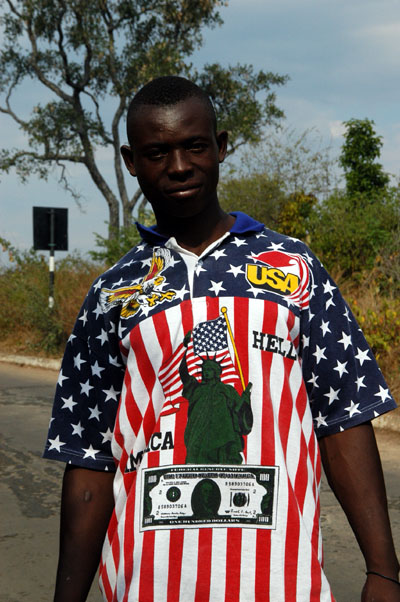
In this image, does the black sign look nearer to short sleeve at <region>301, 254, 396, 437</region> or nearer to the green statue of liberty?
short sleeve at <region>301, 254, 396, 437</region>

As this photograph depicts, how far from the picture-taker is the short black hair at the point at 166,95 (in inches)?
68.2

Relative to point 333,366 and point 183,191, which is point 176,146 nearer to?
point 183,191

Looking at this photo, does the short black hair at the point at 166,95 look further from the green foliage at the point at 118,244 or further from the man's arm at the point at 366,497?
the green foliage at the point at 118,244

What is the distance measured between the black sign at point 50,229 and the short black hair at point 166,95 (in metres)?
14.2

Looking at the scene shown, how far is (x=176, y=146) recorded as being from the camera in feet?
5.66

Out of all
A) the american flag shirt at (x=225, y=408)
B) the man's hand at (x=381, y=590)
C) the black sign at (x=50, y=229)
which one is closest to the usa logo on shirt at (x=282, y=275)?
the american flag shirt at (x=225, y=408)

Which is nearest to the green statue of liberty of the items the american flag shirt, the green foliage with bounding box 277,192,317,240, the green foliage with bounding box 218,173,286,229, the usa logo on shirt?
the american flag shirt

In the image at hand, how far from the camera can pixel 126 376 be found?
1.69 m

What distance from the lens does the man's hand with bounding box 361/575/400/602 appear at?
1610 millimetres

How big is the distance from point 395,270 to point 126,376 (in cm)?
1139

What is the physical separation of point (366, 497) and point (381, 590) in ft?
0.59

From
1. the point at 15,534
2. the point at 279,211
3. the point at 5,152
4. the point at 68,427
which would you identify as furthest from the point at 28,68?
the point at 68,427

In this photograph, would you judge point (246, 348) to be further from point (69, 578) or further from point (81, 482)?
point (69, 578)

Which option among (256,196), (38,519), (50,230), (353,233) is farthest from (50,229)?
(38,519)
